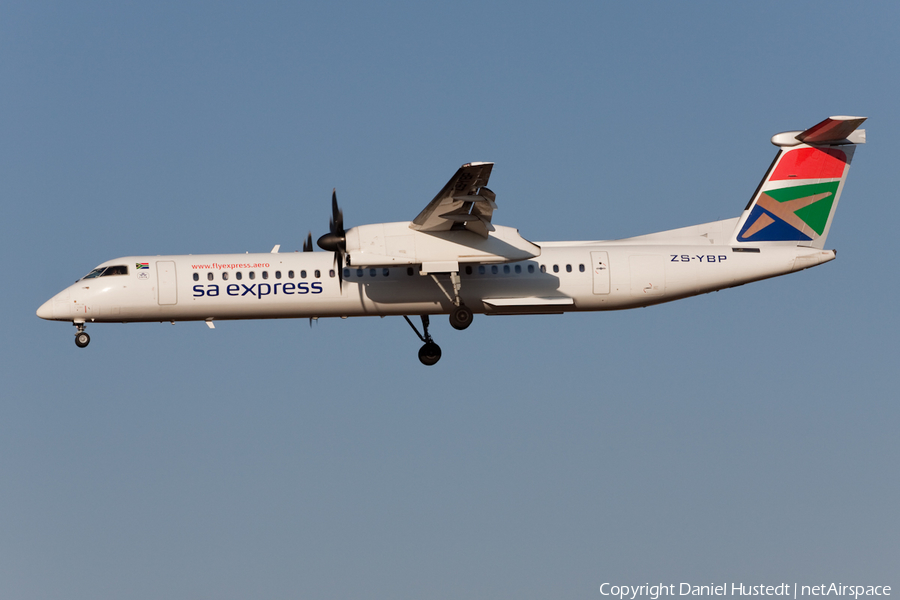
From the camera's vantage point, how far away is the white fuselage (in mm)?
27391

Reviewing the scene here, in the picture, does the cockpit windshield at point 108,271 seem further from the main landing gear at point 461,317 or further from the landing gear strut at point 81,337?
the main landing gear at point 461,317

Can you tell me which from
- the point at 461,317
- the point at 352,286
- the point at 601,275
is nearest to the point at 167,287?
the point at 352,286

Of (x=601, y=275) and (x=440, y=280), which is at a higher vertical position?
(x=440, y=280)

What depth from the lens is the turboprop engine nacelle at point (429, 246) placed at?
25828mm

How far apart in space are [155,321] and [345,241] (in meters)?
5.97

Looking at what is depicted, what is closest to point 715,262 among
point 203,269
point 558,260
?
point 558,260

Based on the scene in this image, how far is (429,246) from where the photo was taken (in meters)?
26.2

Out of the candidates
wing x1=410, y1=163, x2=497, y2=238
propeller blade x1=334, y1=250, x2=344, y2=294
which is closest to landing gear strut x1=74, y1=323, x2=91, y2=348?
propeller blade x1=334, y1=250, x2=344, y2=294

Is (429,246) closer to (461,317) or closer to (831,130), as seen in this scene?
(461,317)

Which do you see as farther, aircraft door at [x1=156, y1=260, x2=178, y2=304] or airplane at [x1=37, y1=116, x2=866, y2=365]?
aircraft door at [x1=156, y1=260, x2=178, y2=304]

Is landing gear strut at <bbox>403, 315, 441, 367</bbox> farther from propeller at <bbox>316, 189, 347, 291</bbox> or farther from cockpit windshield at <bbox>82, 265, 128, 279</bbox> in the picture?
cockpit windshield at <bbox>82, 265, 128, 279</bbox>

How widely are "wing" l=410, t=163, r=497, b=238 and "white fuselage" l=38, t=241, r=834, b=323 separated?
1717 millimetres

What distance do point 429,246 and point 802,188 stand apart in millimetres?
11001

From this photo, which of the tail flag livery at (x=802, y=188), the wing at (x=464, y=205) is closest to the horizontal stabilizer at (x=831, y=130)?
the tail flag livery at (x=802, y=188)
